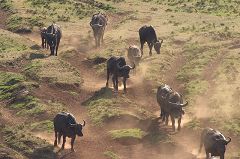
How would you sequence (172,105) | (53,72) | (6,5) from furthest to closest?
(6,5) < (53,72) < (172,105)

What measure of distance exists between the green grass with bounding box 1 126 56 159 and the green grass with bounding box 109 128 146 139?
5107 mm

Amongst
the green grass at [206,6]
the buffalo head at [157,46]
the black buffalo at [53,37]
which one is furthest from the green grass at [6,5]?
the buffalo head at [157,46]

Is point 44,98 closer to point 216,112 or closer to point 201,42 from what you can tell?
point 216,112

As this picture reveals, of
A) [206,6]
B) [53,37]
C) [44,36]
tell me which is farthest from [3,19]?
[206,6]

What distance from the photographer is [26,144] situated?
1403 inches

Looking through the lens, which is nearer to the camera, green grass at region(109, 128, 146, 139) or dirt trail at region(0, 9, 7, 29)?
green grass at region(109, 128, 146, 139)

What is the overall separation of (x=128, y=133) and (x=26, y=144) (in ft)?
25.2

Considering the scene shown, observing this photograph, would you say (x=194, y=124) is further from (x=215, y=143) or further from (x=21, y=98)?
(x=21, y=98)

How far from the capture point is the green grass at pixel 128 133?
3716cm

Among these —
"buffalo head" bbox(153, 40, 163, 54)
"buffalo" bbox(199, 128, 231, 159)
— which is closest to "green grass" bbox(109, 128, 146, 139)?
"buffalo" bbox(199, 128, 231, 159)

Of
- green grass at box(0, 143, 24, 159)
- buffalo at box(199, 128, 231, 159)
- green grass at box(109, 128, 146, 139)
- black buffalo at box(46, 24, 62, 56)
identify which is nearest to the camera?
green grass at box(0, 143, 24, 159)

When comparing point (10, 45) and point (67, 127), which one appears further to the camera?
point (10, 45)

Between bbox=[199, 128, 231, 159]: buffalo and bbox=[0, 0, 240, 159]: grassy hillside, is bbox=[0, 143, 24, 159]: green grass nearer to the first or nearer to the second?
bbox=[0, 0, 240, 159]: grassy hillside

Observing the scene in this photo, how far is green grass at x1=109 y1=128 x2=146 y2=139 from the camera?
37.2 meters
